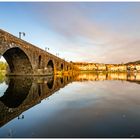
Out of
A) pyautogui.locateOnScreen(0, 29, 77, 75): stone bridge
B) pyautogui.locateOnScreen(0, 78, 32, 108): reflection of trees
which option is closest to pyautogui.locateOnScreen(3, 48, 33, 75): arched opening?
pyautogui.locateOnScreen(0, 29, 77, 75): stone bridge

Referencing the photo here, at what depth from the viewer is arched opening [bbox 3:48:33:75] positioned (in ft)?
144

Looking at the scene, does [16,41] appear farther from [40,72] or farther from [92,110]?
[92,110]

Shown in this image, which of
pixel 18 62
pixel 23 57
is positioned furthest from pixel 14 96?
pixel 18 62

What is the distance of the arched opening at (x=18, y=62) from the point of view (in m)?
44.0

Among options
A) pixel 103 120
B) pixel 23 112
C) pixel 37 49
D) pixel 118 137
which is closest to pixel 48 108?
pixel 23 112

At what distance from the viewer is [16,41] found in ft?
124

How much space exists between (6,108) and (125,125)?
281 inches

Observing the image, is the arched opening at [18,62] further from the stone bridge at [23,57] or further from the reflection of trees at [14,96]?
the reflection of trees at [14,96]

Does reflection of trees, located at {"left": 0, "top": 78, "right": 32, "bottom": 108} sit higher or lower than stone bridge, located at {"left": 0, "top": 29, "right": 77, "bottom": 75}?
lower

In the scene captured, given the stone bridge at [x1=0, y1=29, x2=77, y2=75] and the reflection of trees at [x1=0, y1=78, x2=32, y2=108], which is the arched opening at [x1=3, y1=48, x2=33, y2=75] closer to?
the stone bridge at [x1=0, y1=29, x2=77, y2=75]

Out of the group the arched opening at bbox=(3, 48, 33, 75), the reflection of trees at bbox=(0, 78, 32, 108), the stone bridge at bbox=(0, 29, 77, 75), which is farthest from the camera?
the arched opening at bbox=(3, 48, 33, 75)

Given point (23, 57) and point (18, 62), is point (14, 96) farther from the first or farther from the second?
point (18, 62)

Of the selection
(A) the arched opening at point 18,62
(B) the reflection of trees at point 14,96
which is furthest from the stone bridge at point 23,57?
(B) the reflection of trees at point 14,96

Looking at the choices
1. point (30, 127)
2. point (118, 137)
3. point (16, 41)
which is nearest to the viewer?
point (118, 137)
